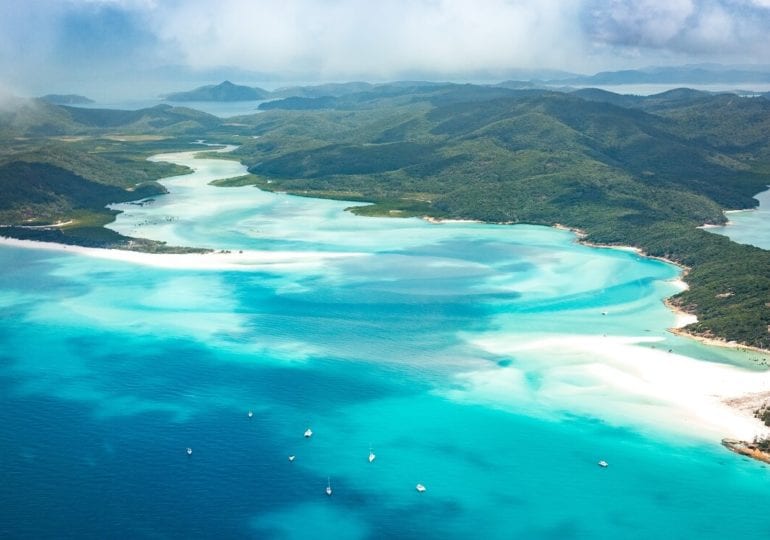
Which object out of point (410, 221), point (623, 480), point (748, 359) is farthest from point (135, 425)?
point (410, 221)

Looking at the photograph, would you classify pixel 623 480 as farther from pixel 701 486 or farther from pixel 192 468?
pixel 192 468

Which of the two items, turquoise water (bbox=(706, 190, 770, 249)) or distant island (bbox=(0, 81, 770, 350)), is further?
turquoise water (bbox=(706, 190, 770, 249))

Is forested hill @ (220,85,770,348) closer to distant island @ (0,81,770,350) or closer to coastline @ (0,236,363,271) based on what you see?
distant island @ (0,81,770,350)

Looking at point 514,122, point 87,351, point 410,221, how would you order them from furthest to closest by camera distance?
1. point 514,122
2. point 410,221
3. point 87,351

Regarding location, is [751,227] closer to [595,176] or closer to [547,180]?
[595,176]

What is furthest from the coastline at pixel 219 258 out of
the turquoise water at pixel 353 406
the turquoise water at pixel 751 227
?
the turquoise water at pixel 751 227

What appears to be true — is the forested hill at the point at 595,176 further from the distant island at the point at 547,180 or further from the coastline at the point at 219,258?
the coastline at the point at 219,258

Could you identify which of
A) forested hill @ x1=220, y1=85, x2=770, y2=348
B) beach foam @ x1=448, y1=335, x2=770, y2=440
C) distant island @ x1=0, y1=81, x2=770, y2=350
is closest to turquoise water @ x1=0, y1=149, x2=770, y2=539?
beach foam @ x1=448, y1=335, x2=770, y2=440
